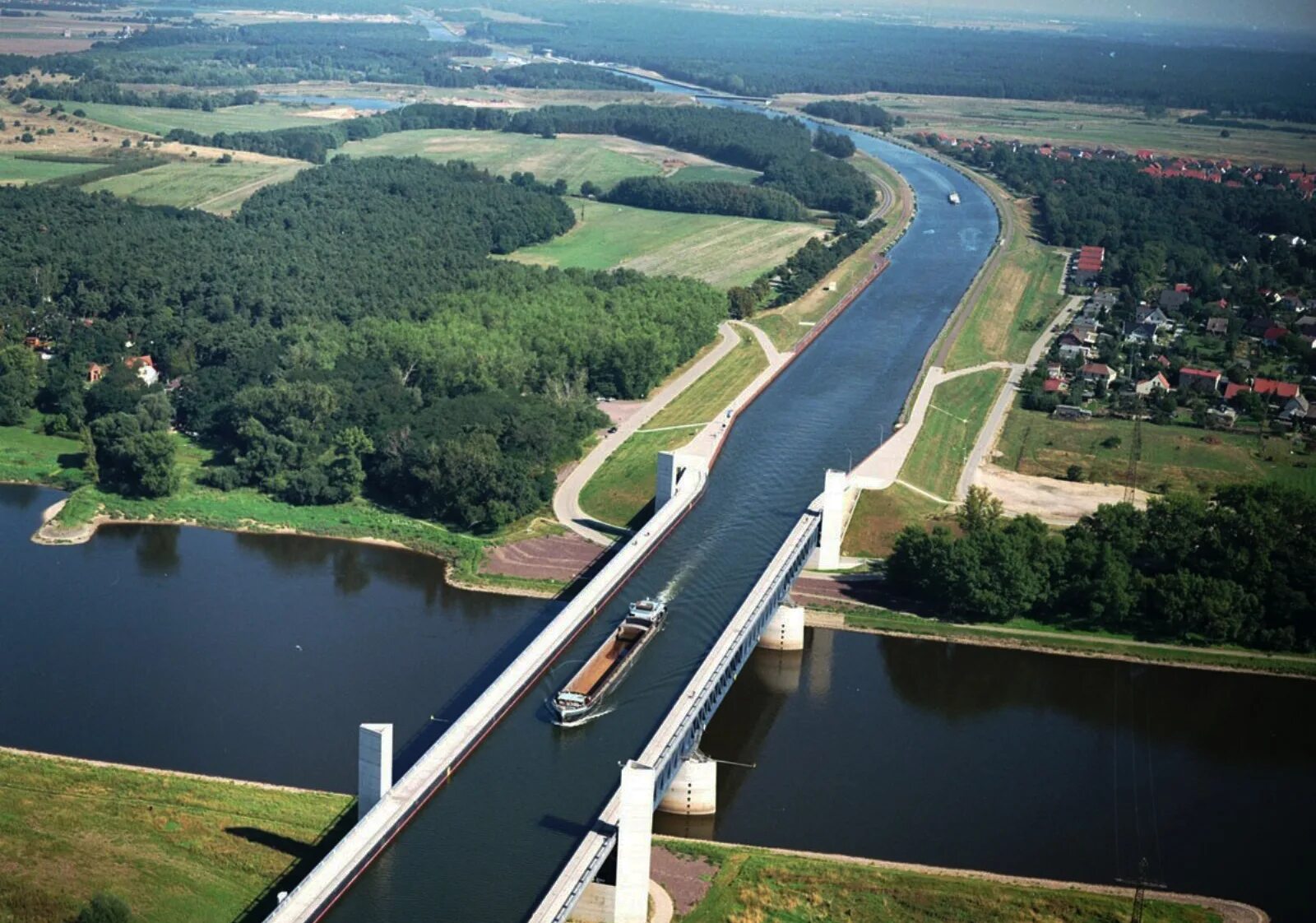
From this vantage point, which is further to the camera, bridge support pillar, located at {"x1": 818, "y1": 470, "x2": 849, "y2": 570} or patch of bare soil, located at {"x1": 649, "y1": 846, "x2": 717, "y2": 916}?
bridge support pillar, located at {"x1": 818, "y1": 470, "x2": 849, "y2": 570}

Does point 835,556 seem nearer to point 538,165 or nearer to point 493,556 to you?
point 493,556

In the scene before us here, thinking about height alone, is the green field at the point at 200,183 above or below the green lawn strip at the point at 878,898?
above

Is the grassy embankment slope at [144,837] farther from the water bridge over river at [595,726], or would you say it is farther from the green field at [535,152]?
the green field at [535,152]

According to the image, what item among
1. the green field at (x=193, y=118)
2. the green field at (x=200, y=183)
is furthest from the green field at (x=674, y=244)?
the green field at (x=193, y=118)

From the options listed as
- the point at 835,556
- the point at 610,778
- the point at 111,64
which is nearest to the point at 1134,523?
the point at 835,556

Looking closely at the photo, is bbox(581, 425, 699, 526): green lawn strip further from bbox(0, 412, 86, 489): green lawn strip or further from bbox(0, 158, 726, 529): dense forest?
bbox(0, 412, 86, 489): green lawn strip

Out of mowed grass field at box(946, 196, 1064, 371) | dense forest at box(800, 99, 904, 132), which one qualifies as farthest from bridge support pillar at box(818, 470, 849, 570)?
dense forest at box(800, 99, 904, 132)
